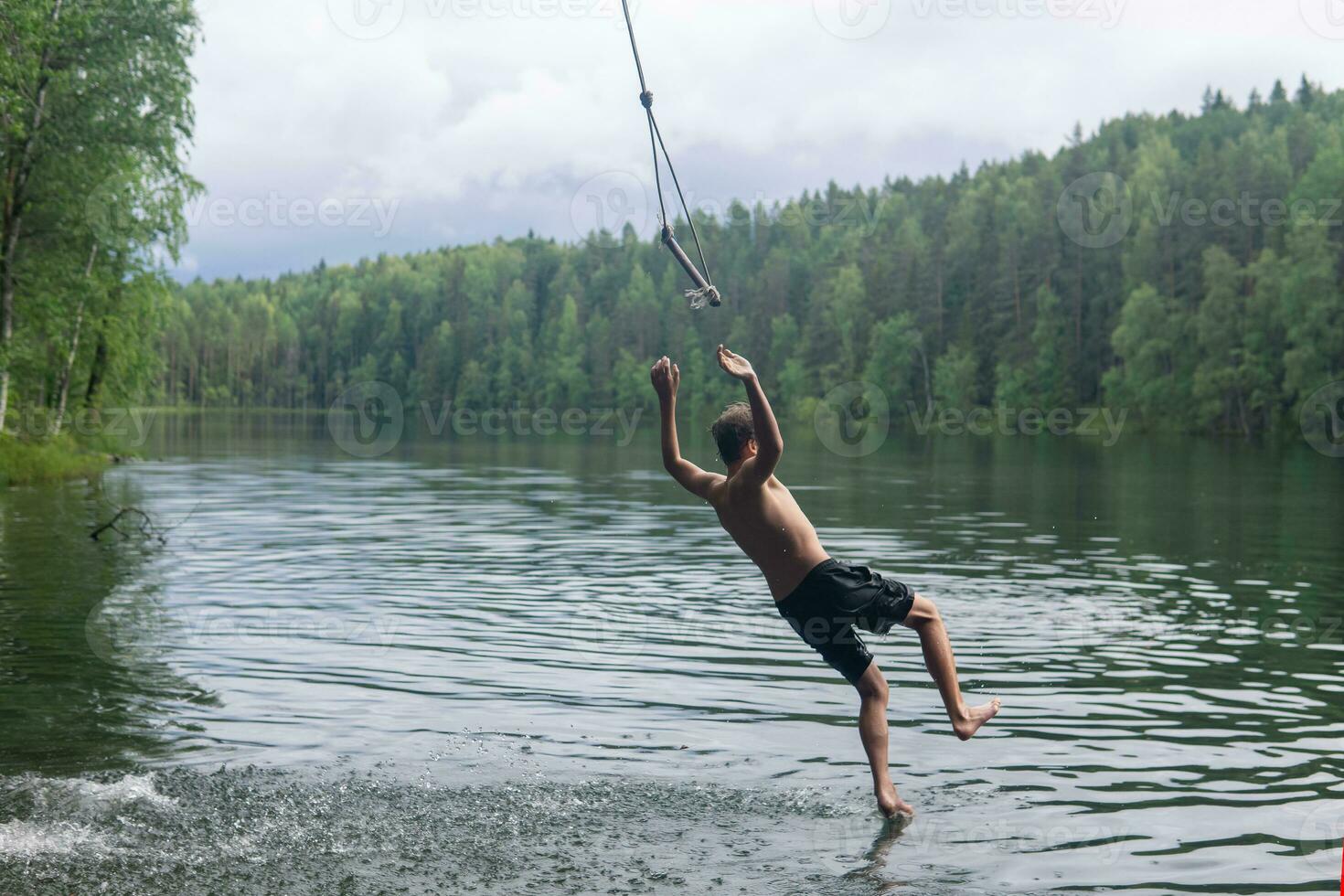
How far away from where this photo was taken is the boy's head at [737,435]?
760cm

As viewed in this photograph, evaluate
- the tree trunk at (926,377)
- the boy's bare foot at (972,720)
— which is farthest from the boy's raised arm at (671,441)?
the tree trunk at (926,377)

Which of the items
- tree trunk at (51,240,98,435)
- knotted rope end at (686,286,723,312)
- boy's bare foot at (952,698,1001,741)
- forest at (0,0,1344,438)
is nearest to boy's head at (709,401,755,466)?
knotted rope end at (686,286,723,312)

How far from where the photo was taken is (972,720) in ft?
25.1

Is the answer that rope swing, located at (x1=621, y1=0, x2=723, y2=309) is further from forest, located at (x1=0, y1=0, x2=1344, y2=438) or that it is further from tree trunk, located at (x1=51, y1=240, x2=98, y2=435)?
tree trunk, located at (x1=51, y1=240, x2=98, y2=435)

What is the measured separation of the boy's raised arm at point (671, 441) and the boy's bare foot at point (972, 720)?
186 centimetres

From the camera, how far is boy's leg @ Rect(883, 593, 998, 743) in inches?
297

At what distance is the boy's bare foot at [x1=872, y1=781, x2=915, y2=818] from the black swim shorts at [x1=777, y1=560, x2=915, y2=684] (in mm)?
649

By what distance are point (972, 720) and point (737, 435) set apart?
2042mm

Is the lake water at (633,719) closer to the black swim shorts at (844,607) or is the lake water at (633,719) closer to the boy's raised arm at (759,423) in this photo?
the black swim shorts at (844,607)

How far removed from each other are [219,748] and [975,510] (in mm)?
22332

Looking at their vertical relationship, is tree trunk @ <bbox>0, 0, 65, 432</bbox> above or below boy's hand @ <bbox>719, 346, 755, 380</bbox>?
above

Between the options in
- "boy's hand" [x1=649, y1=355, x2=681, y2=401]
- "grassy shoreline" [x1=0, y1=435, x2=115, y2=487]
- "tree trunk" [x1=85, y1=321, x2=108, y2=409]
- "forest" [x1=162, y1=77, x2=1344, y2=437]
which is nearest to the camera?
"boy's hand" [x1=649, y1=355, x2=681, y2=401]

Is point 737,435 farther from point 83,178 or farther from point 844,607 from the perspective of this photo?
point 83,178

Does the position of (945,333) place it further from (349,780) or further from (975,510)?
(349,780)
